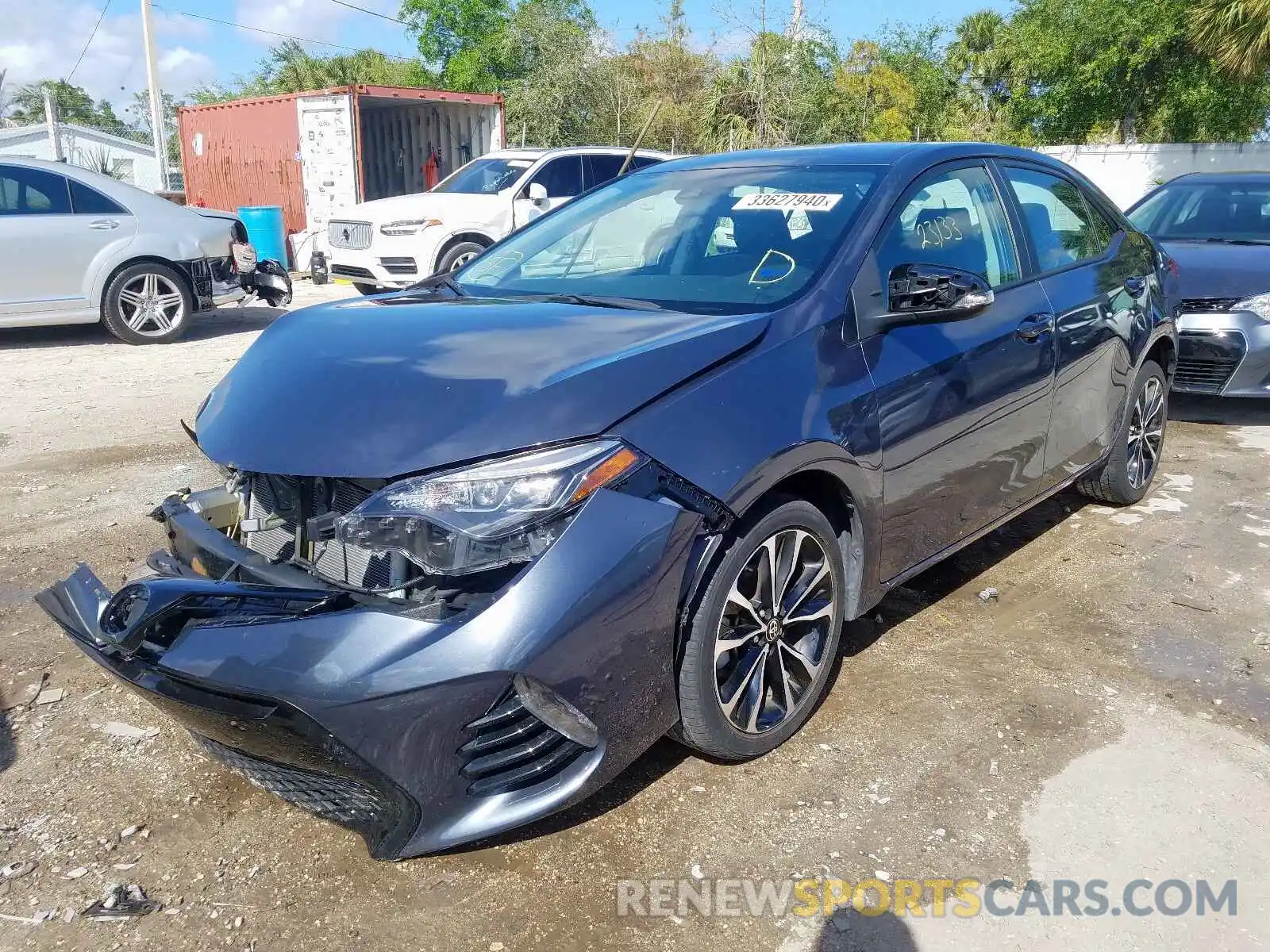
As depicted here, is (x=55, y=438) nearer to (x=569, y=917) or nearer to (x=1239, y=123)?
(x=569, y=917)

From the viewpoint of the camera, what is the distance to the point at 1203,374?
6.49 meters

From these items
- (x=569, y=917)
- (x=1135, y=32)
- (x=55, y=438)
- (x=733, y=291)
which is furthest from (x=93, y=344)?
(x=1135, y=32)

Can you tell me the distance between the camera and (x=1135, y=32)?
2242 centimetres

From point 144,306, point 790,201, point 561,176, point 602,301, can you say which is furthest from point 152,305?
point 790,201

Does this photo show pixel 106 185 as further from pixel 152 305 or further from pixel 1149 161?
pixel 1149 161

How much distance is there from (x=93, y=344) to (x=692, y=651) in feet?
29.1

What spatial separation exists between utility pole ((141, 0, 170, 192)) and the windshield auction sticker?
979 inches

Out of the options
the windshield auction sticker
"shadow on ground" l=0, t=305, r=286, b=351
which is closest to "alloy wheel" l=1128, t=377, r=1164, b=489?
the windshield auction sticker

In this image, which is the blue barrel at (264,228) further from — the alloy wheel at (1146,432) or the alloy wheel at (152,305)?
the alloy wheel at (1146,432)

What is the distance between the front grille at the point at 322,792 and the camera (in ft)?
7.40

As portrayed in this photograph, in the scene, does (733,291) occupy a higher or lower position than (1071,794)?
higher

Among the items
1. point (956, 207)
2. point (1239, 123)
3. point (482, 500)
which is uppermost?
point (1239, 123)

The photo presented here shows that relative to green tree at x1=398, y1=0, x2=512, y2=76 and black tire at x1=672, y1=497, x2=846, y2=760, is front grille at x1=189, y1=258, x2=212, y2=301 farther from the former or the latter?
green tree at x1=398, y1=0, x2=512, y2=76

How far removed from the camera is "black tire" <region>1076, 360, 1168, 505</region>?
480 centimetres
